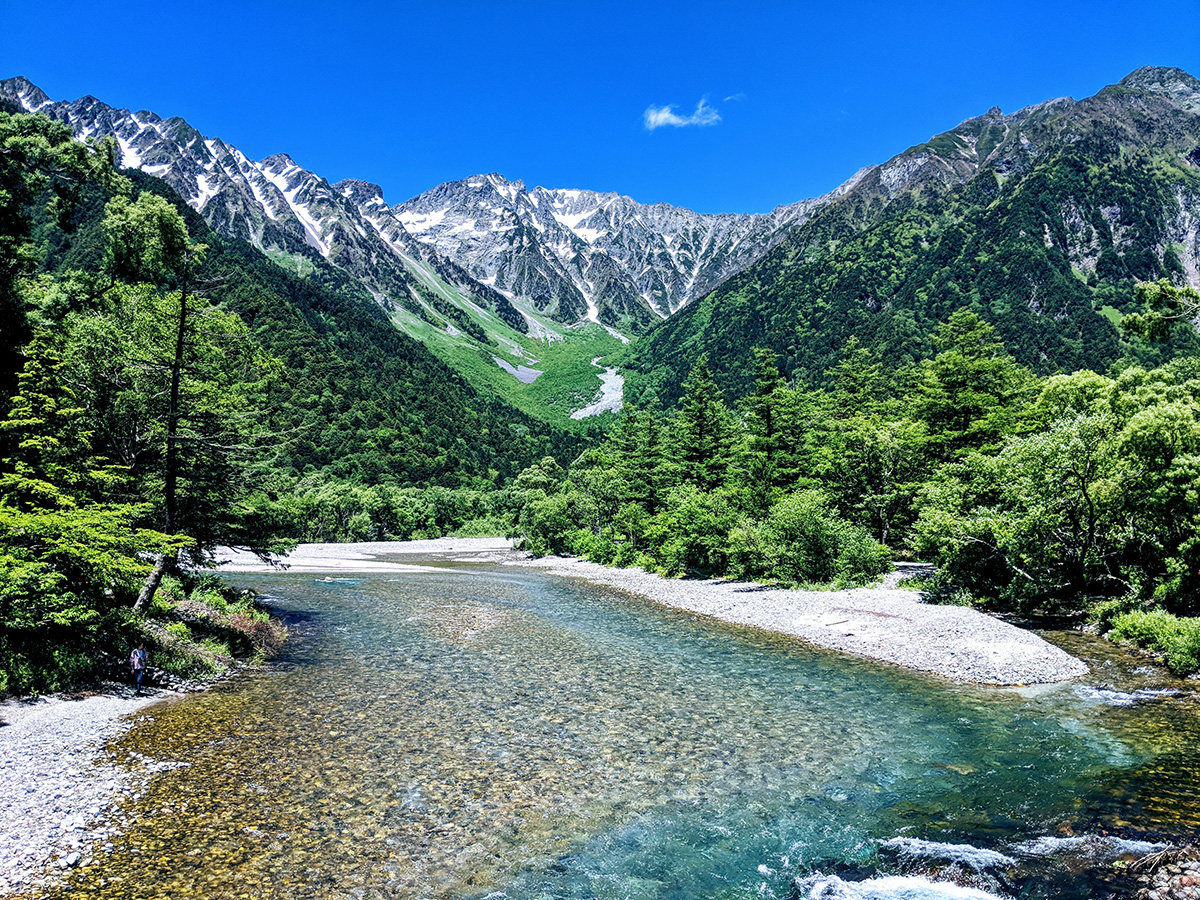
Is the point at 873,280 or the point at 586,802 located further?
the point at 873,280

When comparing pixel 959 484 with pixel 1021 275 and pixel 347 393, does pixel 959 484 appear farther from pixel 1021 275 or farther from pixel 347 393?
pixel 1021 275

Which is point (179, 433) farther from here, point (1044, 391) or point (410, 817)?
point (1044, 391)

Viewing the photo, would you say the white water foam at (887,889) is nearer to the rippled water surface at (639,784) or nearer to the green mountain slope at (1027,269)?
the rippled water surface at (639,784)

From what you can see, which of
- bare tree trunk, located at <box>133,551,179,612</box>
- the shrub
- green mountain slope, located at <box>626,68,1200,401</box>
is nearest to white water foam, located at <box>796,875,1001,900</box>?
the shrub

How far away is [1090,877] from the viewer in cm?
842

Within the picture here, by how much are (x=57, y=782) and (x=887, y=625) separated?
1032 inches


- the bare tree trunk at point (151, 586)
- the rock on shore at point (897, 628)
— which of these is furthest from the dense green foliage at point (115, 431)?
the rock on shore at point (897, 628)

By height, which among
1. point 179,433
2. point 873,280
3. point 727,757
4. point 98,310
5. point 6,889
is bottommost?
point 727,757

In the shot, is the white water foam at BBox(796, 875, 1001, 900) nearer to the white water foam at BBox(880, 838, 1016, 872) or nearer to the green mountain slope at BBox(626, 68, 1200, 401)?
the white water foam at BBox(880, 838, 1016, 872)

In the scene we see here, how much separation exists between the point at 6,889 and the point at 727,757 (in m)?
12.2

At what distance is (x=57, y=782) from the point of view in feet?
35.0

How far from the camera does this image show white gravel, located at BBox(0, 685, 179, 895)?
336 inches

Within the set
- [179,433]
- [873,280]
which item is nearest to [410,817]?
[179,433]

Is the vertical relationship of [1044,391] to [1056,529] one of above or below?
above
